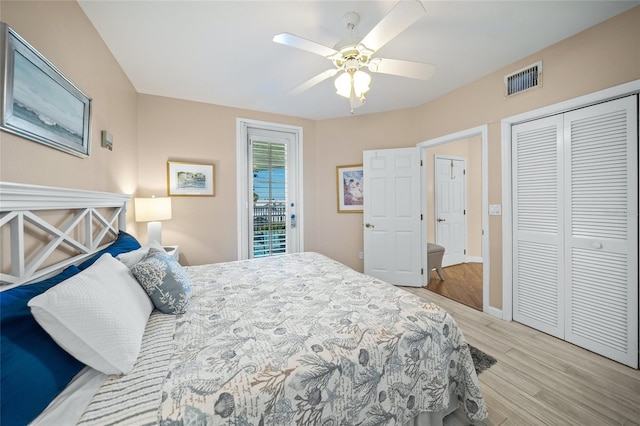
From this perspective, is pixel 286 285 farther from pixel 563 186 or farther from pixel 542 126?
pixel 542 126

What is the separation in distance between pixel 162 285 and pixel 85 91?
1.57 meters

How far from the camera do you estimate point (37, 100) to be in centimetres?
124

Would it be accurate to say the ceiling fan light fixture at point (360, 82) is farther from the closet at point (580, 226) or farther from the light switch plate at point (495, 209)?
the light switch plate at point (495, 209)

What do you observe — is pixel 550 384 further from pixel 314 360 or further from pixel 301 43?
pixel 301 43

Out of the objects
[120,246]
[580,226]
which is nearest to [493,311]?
[580,226]

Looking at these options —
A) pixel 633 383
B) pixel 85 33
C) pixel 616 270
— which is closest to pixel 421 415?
pixel 633 383

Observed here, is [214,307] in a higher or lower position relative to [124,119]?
lower

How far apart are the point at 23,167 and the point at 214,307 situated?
113 centimetres

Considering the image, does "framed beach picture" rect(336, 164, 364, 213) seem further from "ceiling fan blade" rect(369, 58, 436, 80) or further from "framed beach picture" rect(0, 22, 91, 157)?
"framed beach picture" rect(0, 22, 91, 157)

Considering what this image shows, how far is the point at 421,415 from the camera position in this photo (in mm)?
1230

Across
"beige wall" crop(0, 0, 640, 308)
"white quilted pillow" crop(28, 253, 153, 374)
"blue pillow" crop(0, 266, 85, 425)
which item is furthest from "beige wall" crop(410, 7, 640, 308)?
"blue pillow" crop(0, 266, 85, 425)

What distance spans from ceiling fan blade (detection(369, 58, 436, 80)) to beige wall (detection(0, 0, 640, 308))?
134 centimetres

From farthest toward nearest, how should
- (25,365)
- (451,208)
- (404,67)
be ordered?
1. (451,208)
2. (404,67)
3. (25,365)

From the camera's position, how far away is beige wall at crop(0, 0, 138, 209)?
115 centimetres
